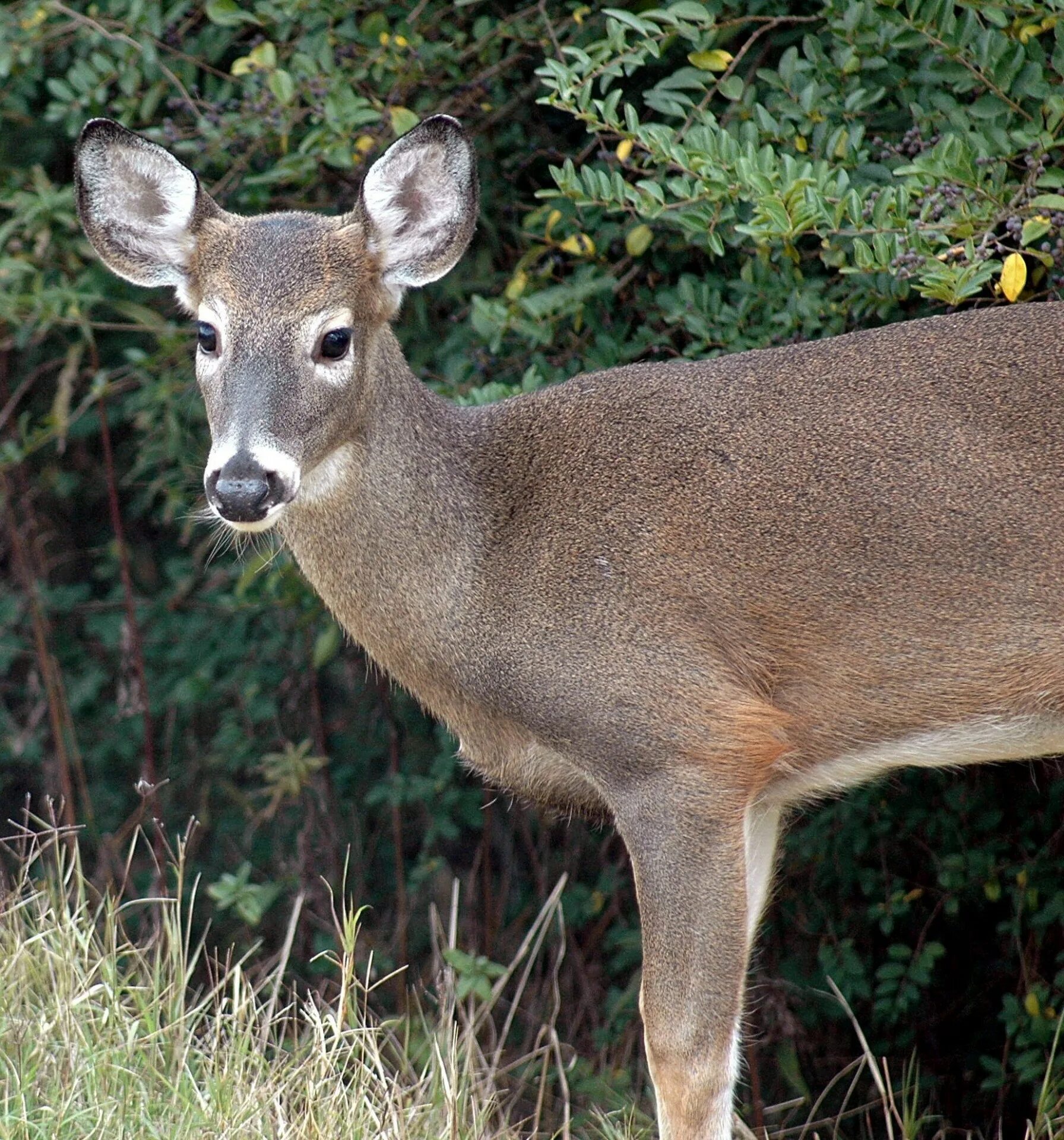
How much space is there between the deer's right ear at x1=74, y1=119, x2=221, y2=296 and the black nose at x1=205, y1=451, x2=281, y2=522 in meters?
0.83

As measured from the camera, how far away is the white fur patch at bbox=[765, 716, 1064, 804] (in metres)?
3.97

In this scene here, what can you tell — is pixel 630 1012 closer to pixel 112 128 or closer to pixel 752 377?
pixel 752 377

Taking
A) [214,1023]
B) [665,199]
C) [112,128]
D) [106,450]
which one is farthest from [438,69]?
[214,1023]

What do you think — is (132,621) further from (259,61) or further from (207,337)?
(207,337)

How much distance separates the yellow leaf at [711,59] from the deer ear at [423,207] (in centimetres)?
70

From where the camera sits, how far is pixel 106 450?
6680mm

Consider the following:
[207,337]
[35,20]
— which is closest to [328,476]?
[207,337]

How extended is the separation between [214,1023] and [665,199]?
2.36m

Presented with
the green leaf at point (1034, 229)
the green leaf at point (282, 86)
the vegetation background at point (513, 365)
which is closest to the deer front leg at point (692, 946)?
the vegetation background at point (513, 365)

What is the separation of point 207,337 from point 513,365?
4.84ft

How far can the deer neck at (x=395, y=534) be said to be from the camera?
164 inches

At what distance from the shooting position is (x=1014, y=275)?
13.0 feet

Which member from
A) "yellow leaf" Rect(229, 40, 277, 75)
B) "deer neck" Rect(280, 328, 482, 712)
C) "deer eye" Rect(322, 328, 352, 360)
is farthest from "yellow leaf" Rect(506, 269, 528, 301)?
"deer eye" Rect(322, 328, 352, 360)

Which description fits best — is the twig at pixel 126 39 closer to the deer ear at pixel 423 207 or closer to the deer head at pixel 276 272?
the deer head at pixel 276 272
